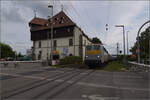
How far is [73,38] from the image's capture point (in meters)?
44.2

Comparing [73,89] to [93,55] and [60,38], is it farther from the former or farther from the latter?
[60,38]

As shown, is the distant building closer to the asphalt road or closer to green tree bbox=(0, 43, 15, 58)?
the asphalt road

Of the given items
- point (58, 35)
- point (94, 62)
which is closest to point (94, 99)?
point (94, 62)

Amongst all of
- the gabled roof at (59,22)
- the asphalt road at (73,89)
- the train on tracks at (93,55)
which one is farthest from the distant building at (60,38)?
the asphalt road at (73,89)

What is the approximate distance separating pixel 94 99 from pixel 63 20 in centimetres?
4563

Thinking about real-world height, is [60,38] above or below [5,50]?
above

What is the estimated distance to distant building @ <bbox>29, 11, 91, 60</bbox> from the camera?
43906 millimetres

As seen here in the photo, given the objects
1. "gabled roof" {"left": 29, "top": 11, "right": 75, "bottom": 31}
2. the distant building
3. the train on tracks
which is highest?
"gabled roof" {"left": 29, "top": 11, "right": 75, "bottom": 31}

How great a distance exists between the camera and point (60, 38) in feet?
154

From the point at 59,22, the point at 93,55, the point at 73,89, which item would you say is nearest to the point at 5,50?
the point at 59,22

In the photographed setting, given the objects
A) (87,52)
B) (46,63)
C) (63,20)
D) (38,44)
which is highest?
(63,20)

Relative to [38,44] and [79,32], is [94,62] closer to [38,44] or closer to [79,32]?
[79,32]

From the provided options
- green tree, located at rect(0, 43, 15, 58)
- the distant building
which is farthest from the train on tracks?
green tree, located at rect(0, 43, 15, 58)

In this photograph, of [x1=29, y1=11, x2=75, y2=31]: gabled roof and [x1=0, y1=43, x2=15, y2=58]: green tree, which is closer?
[x1=29, y1=11, x2=75, y2=31]: gabled roof
